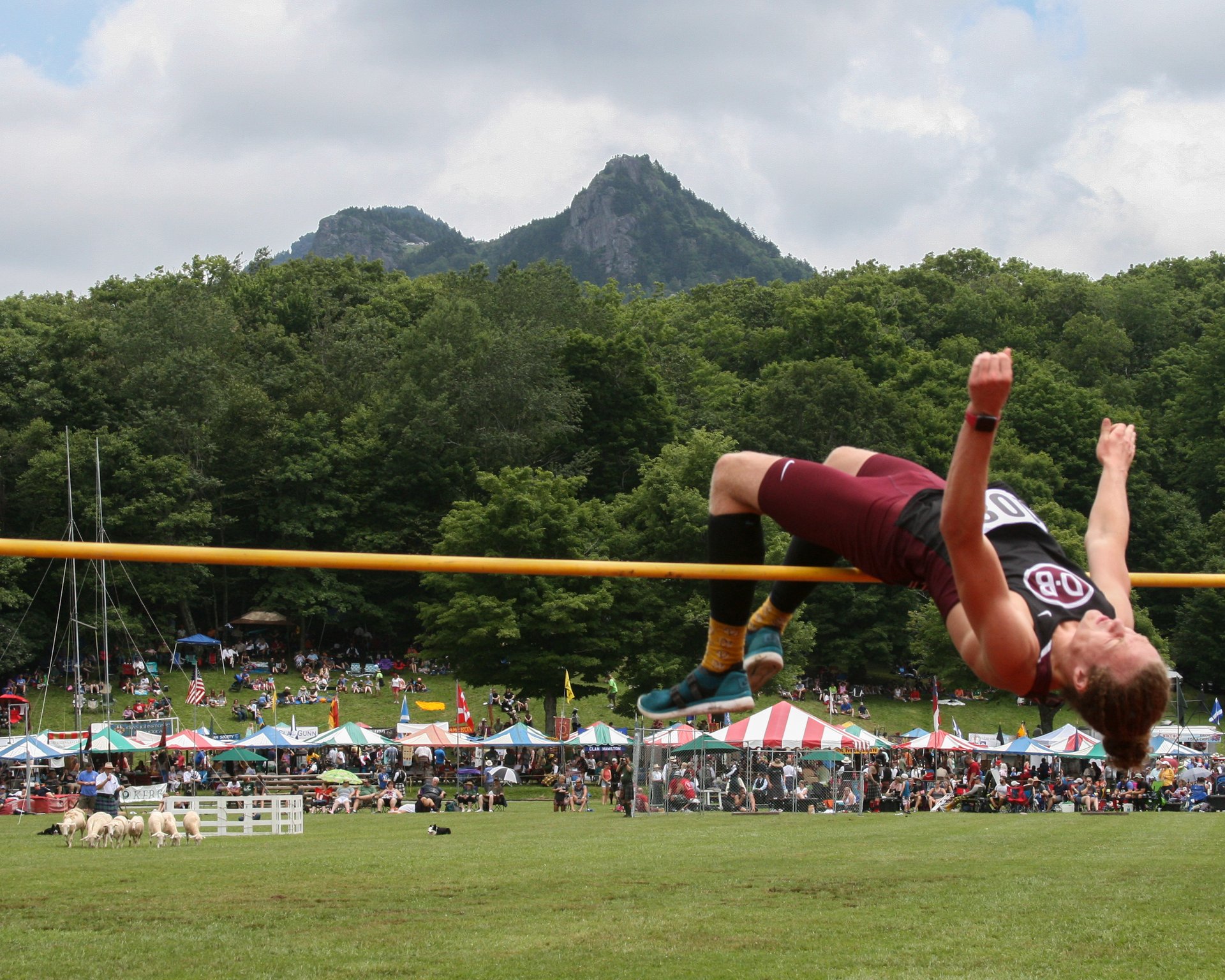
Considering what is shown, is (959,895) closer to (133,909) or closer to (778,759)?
(133,909)

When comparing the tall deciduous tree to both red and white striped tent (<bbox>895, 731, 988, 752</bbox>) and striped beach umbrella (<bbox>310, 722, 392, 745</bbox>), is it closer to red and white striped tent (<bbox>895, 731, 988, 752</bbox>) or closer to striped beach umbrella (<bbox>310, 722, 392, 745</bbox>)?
striped beach umbrella (<bbox>310, 722, 392, 745</bbox>)

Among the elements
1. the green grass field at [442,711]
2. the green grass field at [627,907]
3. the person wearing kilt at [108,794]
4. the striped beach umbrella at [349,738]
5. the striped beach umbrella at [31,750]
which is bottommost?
the green grass field at [442,711]

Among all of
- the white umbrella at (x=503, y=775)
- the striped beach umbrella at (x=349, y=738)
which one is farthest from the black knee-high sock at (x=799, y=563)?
the striped beach umbrella at (x=349, y=738)

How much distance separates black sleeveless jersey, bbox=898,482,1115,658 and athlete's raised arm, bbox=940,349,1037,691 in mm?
101

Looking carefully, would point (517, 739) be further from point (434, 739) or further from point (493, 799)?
point (493, 799)

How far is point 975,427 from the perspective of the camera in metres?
3.23

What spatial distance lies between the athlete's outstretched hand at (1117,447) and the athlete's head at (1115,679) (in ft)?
3.19

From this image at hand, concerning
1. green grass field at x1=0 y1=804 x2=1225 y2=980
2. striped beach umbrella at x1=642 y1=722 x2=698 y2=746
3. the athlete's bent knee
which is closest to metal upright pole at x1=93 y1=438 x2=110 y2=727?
striped beach umbrella at x1=642 y1=722 x2=698 y2=746

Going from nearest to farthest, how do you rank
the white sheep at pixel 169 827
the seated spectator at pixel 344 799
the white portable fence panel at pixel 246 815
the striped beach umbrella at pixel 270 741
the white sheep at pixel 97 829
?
the white sheep at pixel 97 829
the white sheep at pixel 169 827
the white portable fence panel at pixel 246 815
the seated spectator at pixel 344 799
the striped beach umbrella at pixel 270 741

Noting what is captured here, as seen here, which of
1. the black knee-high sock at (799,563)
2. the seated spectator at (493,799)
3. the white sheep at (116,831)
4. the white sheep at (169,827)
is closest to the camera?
the black knee-high sock at (799,563)

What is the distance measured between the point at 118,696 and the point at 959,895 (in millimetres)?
35879

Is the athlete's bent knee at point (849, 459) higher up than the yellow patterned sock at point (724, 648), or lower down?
higher up

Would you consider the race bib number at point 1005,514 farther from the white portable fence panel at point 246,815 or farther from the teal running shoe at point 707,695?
the white portable fence panel at point 246,815

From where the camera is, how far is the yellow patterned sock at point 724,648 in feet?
15.4
